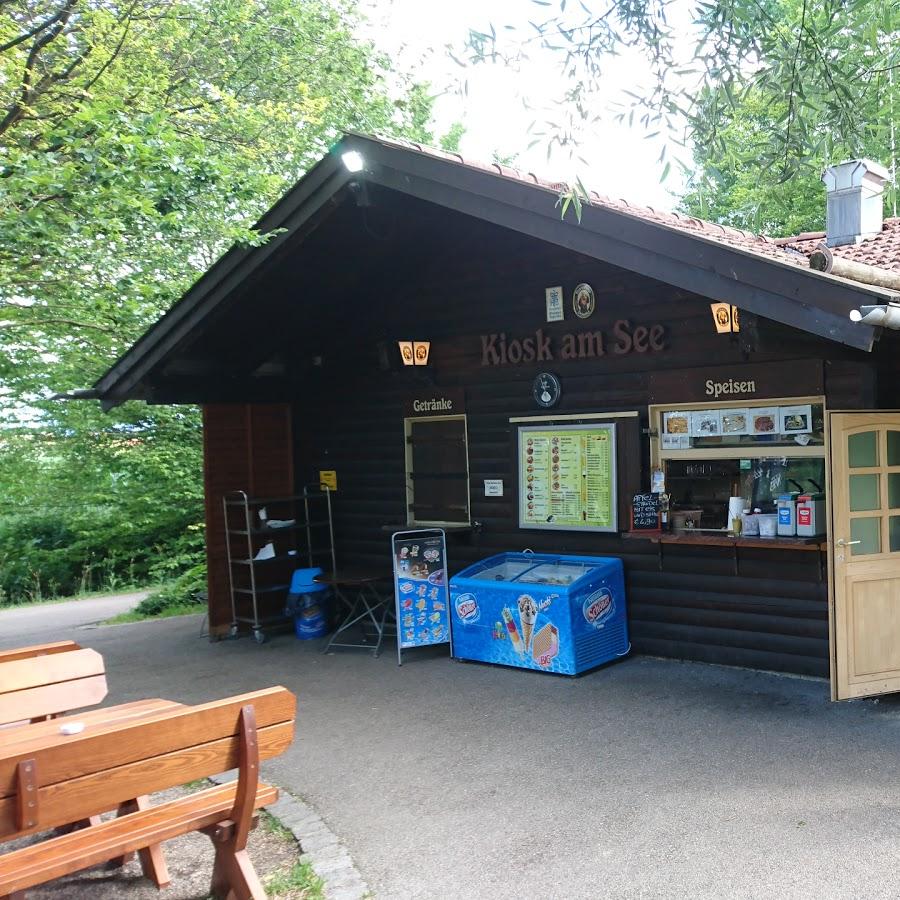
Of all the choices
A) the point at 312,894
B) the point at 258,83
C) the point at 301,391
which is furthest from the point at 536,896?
the point at 258,83

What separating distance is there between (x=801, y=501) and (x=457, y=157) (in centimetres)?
345

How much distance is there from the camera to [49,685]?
4551 mm

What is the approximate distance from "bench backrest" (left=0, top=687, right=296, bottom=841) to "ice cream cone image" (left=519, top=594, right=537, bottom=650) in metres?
3.50

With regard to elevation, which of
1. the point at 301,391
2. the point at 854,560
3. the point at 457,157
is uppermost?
the point at 457,157

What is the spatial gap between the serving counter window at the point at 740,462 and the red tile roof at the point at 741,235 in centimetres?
113

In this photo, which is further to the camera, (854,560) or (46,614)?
(46,614)

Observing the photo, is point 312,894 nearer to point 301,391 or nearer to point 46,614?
point 301,391

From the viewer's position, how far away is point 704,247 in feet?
18.0

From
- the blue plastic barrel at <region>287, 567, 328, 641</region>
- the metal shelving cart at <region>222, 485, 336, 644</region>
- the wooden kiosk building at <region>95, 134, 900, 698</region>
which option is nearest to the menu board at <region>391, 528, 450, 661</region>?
Result: the wooden kiosk building at <region>95, 134, 900, 698</region>

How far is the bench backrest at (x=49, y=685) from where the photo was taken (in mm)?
4355

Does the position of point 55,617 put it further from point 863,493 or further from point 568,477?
point 863,493

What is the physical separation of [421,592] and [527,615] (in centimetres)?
101

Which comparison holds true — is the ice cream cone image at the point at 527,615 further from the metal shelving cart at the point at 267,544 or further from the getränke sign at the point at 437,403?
the metal shelving cart at the point at 267,544

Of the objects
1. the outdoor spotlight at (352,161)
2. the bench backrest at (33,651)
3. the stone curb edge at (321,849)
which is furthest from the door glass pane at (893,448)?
the bench backrest at (33,651)
